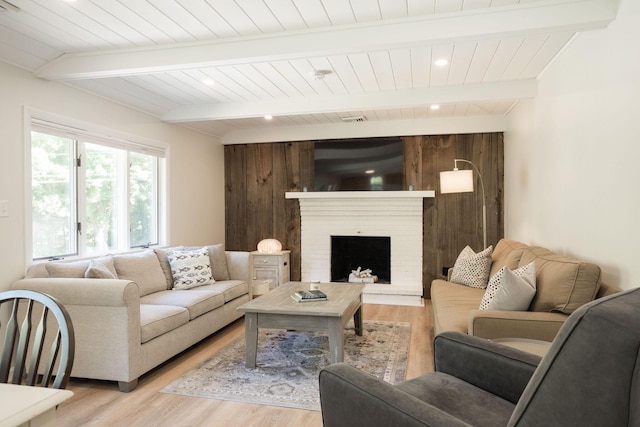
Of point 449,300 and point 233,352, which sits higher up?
point 449,300

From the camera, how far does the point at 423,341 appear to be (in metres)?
3.72

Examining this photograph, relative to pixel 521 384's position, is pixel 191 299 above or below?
below

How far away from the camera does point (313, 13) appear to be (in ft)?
8.10

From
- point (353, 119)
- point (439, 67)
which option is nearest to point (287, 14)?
point (439, 67)

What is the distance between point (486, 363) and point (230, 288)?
2.96m

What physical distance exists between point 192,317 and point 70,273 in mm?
963

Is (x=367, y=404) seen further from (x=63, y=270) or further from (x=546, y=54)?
(x=546, y=54)

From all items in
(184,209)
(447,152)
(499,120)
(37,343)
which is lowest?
(37,343)

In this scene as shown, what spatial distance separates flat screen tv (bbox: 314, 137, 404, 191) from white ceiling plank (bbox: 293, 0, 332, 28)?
10.1 ft

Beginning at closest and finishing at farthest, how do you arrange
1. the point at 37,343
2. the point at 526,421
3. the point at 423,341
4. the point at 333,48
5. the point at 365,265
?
the point at 526,421 → the point at 37,343 → the point at 333,48 → the point at 423,341 → the point at 365,265

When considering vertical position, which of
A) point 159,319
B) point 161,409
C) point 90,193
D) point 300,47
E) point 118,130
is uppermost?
point 300,47

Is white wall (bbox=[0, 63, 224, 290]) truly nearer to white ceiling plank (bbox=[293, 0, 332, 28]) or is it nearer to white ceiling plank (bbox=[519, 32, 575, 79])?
white ceiling plank (bbox=[293, 0, 332, 28])

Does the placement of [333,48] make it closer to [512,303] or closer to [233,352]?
[512,303]

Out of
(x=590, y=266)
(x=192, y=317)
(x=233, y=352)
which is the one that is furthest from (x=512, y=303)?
(x=192, y=317)
